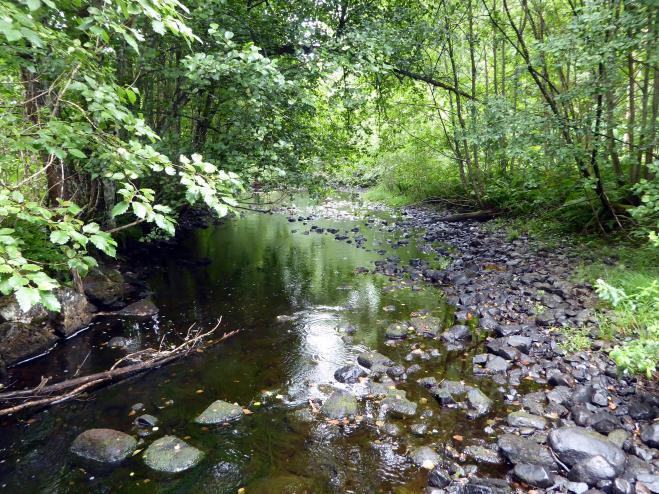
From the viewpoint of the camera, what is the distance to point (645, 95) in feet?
26.9

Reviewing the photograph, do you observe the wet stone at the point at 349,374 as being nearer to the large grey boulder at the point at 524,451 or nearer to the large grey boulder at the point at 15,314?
the large grey boulder at the point at 524,451

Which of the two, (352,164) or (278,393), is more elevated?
(352,164)

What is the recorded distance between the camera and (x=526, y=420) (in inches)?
173

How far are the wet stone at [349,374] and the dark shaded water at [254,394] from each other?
203mm

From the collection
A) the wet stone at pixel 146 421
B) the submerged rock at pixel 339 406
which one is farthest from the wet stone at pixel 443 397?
the wet stone at pixel 146 421

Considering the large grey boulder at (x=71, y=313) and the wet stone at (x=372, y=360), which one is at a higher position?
the large grey boulder at (x=71, y=313)

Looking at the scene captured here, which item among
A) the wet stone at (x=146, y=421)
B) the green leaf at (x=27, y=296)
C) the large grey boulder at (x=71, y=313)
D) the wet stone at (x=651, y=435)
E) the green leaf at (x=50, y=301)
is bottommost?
the wet stone at (x=651, y=435)

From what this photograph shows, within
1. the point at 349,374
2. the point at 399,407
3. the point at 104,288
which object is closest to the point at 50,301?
the point at 399,407

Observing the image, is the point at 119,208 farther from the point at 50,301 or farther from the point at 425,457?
the point at 425,457

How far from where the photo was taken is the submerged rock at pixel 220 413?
479 cm

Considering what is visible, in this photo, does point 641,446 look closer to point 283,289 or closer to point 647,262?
point 647,262

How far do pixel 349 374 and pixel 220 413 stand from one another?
1820 mm

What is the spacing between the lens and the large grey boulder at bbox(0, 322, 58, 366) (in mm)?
6195

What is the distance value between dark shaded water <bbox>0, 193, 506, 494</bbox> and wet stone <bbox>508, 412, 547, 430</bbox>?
0.36 m
